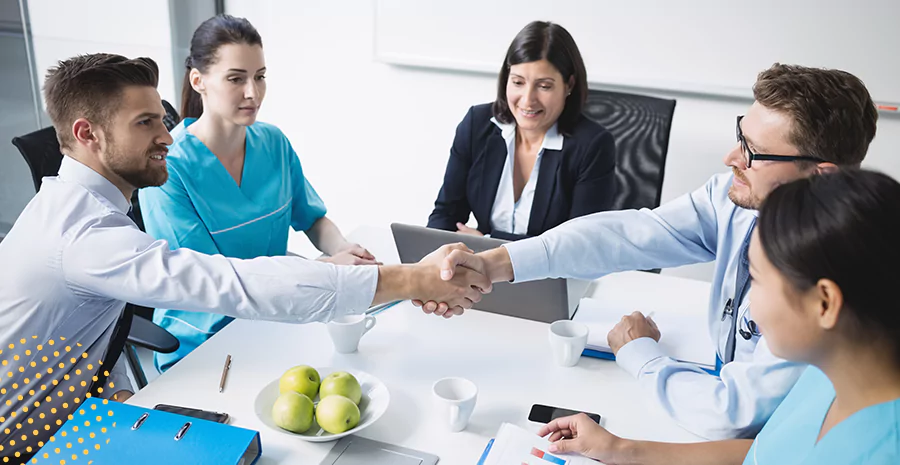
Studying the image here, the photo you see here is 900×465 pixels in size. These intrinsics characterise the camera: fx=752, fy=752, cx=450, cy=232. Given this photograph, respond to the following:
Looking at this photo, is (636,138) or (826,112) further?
(636,138)

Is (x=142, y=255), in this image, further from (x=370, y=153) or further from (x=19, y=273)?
(x=370, y=153)

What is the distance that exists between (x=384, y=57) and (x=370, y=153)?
0.49 m

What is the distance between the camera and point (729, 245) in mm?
1530

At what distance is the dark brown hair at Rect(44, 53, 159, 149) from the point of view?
1.50 meters

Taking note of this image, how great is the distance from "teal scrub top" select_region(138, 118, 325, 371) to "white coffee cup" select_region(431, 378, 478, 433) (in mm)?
746

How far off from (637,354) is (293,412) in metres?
0.64

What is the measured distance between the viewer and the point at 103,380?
1521 millimetres

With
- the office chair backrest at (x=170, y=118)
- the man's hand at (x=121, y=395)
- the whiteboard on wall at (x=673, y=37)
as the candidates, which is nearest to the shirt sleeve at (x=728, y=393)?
the man's hand at (x=121, y=395)

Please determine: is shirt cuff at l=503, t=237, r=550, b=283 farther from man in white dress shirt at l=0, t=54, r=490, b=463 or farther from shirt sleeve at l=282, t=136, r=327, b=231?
shirt sleeve at l=282, t=136, r=327, b=231

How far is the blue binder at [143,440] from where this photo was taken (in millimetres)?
1073

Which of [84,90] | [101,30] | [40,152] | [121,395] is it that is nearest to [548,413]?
[121,395]

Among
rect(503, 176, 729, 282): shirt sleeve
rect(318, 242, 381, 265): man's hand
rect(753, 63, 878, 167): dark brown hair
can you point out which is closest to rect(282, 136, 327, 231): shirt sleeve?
rect(318, 242, 381, 265): man's hand

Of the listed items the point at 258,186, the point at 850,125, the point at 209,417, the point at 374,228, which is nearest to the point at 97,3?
the point at 258,186

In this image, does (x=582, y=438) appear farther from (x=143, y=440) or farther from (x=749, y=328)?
(x=143, y=440)
